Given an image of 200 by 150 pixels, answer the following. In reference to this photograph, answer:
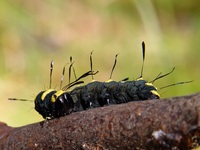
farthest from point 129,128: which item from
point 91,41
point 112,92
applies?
point 91,41

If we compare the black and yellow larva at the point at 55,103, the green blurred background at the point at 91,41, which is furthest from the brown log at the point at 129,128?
the green blurred background at the point at 91,41

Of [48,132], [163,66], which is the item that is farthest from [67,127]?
[163,66]

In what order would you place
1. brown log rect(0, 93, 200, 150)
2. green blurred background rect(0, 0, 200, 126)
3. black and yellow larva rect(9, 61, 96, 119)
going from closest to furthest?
brown log rect(0, 93, 200, 150), black and yellow larva rect(9, 61, 96, 119), green blurred background rect(0, 0, 200, 126)

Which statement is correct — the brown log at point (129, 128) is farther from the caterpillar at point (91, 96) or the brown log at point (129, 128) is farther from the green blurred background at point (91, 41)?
the green blurred background at point (91, 41)

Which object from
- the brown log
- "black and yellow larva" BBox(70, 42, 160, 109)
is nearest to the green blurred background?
"black and yellow larva" BBox(70, 42, 160, 109)

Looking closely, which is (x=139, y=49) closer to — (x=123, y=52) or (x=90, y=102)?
(x=123, y=52)

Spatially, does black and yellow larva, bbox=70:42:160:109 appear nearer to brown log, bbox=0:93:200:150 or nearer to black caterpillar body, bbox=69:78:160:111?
black caterpillar body, bbox=69:78:160:111

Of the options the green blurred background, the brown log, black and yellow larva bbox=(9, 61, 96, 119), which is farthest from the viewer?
the green blurred background

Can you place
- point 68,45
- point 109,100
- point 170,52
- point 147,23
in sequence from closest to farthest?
1. point 109,100
2. point 147,23
3. point 170,52
4. point 68,45
